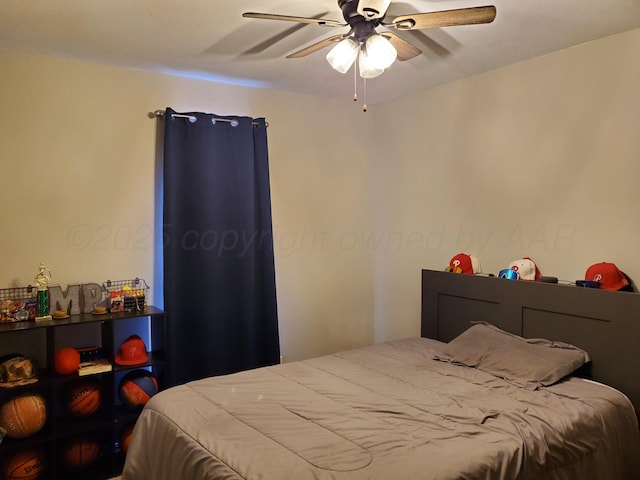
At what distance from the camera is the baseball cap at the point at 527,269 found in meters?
3.11

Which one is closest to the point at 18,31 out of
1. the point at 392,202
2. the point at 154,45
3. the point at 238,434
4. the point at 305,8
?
the point at 154,45

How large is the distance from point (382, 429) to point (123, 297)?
1.89 meters

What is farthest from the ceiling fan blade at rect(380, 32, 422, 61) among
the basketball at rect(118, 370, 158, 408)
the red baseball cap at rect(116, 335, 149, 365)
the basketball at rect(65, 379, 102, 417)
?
the basketball at rect(65, 379, 102, 417)

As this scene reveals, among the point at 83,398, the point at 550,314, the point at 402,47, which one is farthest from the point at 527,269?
the point at 83,398

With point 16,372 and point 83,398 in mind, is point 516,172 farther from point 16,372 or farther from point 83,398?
point 16,372

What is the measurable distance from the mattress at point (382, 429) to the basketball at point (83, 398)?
2.19ft

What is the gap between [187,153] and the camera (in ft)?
11.1

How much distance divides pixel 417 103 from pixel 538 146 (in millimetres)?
1140

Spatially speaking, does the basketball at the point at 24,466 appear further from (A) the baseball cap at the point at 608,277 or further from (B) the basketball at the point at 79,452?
(A) the baseball cap at the point at 608,277

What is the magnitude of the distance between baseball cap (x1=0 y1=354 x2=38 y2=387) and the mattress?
798mm

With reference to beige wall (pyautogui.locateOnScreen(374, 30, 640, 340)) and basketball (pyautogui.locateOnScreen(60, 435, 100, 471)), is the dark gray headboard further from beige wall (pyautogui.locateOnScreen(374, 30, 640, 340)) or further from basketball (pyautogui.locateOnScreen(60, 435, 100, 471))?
basketball (pyautogui.locateOnScreen(60, 435, 100, 471))

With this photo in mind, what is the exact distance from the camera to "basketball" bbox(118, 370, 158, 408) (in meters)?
2.91

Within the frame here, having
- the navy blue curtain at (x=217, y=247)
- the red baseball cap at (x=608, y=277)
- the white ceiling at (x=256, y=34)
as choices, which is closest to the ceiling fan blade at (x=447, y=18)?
the white ceiling at (x=256, y=34)

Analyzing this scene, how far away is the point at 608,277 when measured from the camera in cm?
269
